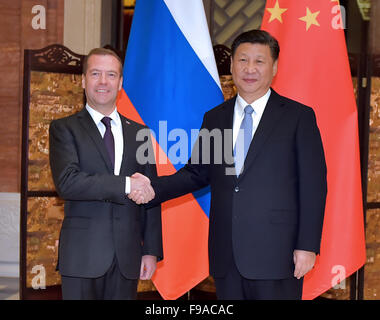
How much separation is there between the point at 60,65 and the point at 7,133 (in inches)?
85.5

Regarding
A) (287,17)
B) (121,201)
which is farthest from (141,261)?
(287,17)

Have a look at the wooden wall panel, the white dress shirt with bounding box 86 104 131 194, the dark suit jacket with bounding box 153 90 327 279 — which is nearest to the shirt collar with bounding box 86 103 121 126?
the white dress shirt with bounding box 86 104 131 194

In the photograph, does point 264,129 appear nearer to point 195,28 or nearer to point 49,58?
point 195,28

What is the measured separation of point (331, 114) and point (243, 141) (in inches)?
43.6

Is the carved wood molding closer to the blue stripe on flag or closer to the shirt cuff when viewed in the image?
the blue stripe on flag

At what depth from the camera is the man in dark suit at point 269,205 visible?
244 centimetres

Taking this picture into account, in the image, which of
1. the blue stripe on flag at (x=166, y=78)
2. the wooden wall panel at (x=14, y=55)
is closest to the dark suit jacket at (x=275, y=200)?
the blue stripe on flag at (x=166, y=78)

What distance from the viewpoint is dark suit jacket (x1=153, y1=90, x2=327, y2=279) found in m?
2.43

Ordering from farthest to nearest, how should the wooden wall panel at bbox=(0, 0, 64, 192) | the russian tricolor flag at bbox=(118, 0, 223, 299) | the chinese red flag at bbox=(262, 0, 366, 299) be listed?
the wooden wall panel at bbox=(0, 0, 64, 192)
the russian tricolor flag at bbox=(118, 0, 223, 299)
the chinese red flag at bbox=(262, 0, 366, 299)

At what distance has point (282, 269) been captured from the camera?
245 centimetres

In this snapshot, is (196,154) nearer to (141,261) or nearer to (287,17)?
(141,261)

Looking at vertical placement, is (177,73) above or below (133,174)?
above

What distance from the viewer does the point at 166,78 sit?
3646 millimetres

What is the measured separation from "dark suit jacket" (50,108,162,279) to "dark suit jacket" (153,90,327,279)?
1.57 ft
